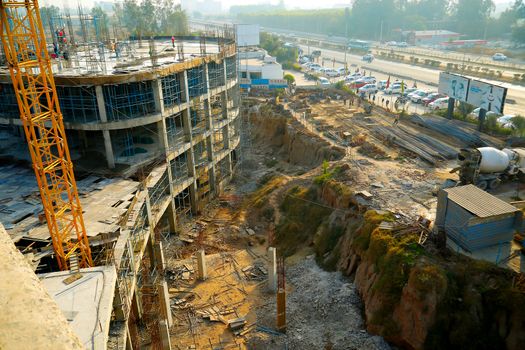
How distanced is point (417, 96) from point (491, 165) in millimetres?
38886

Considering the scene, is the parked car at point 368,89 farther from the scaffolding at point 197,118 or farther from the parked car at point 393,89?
the scaffolding at point 197,118

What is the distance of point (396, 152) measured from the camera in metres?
36.9

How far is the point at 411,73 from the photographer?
86.8 meters

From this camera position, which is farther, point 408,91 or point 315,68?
point 315,68

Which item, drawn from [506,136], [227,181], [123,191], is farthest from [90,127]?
[506,136]

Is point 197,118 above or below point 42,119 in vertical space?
below

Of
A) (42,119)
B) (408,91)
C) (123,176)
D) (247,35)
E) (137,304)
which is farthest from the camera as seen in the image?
(247,35)

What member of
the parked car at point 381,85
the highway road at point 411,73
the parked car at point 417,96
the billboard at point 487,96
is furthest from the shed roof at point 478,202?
the parked car at point 381,85

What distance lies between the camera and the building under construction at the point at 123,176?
63.2 ft

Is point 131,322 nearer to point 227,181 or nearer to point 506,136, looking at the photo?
point 227,181

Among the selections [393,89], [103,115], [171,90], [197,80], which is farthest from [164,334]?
[393,89]

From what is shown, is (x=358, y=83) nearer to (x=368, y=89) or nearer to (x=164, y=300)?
(x=368, y=89)

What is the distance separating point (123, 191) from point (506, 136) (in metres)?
32.9

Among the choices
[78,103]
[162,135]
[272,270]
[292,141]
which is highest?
[78,103]
